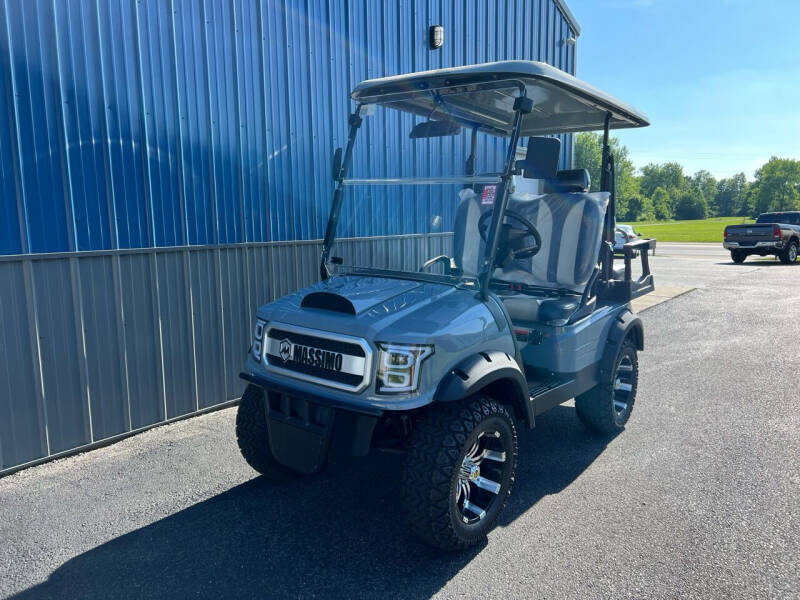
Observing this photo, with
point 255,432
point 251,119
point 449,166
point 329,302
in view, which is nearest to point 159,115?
point 251,119

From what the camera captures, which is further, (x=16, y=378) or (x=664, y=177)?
(x=664, y=177)

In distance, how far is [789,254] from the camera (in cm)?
1905

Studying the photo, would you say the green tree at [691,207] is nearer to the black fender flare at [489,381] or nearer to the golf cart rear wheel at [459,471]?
the black fender flare at [489,381]

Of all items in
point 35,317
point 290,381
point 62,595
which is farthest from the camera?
point 35,317

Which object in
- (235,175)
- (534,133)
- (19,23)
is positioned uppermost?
(19,23)

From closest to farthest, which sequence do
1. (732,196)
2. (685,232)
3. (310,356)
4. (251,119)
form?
(310,356)
(251,119)
(685,232)
(732,196)

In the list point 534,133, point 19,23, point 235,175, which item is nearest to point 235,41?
point 235,175

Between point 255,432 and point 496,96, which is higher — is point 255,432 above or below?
below

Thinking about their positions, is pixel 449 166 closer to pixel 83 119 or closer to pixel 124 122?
pixel 124 122

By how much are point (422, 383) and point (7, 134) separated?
10.1ft

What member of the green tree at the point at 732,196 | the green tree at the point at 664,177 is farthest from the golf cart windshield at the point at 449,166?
the green tree at the point at 664,177

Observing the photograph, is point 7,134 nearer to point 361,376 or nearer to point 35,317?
point 35,317

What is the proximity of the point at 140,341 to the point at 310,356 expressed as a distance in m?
2.15

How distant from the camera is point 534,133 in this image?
17.1 feet
